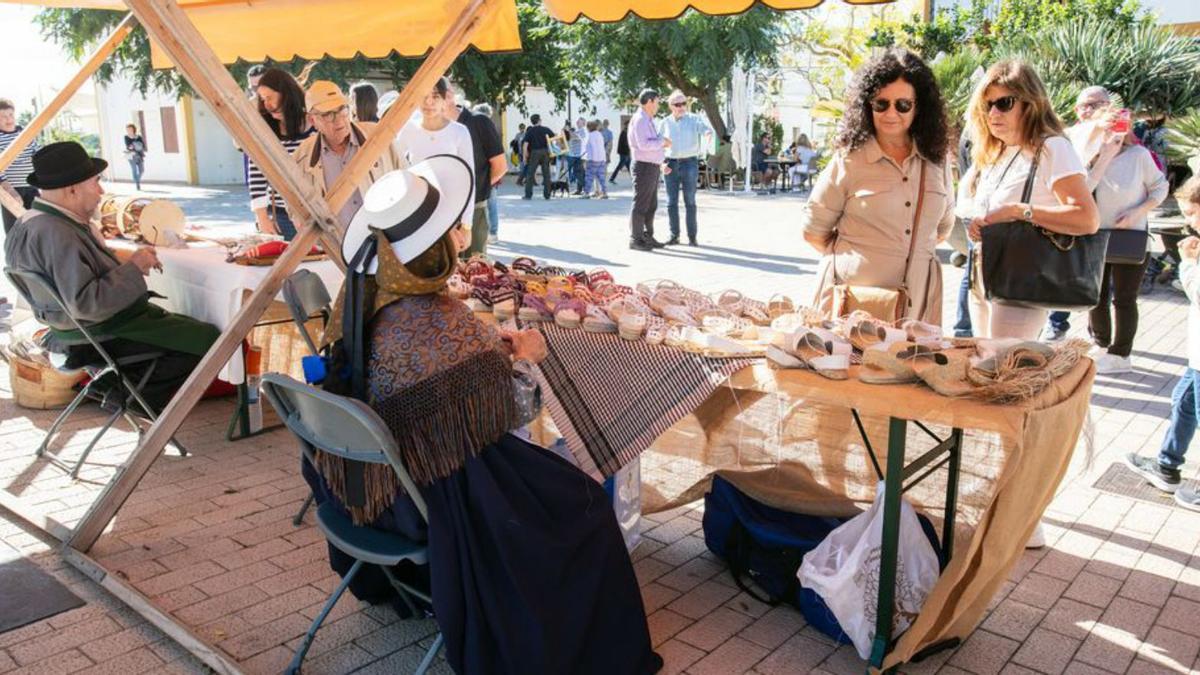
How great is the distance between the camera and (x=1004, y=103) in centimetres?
346

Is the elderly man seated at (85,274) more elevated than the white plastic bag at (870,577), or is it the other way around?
the elderly man seated at (85,274)

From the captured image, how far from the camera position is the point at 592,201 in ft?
59.2

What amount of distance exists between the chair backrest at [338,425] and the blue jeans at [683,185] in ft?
28.8

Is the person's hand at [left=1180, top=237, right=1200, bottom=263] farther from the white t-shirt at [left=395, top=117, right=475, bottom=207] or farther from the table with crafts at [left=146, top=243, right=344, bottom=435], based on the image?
the white t-shirt at [left=395, top=117, right=475, bottom=207]

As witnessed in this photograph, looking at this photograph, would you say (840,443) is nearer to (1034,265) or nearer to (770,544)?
(770,544)

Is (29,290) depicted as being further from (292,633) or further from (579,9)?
(579,9)

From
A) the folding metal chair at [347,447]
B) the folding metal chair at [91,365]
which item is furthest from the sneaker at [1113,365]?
the folding metal chair at [91,365]

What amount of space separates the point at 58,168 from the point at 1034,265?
13.3 feet

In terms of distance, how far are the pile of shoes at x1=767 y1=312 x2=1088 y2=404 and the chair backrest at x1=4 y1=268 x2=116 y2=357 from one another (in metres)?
2.92

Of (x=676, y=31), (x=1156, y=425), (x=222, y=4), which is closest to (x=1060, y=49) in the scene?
(x=1156, y=425)

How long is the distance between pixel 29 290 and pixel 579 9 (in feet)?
9.07

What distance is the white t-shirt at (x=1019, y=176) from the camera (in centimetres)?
339

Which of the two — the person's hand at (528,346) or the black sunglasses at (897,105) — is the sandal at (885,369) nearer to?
the person's hand at (528,346)

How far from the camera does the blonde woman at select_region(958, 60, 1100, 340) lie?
3.41 metres
